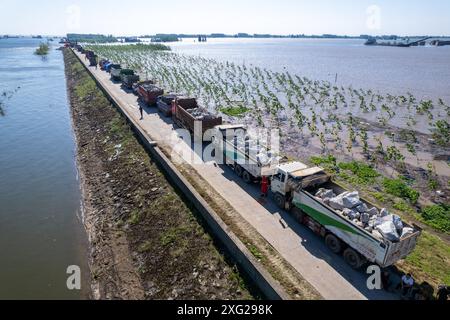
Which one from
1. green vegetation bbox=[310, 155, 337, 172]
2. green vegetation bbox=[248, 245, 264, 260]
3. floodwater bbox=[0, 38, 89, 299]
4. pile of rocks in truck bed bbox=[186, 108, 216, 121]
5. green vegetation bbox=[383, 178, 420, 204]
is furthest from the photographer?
pile of rocks in truck bed bbox=[186, 108, 216, 121]

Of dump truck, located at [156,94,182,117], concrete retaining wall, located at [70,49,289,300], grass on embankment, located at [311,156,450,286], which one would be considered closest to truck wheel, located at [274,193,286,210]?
concrete retaining wall, located at [70,49,289,300]

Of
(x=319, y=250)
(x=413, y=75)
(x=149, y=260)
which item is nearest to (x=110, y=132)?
(x=149, y=260)

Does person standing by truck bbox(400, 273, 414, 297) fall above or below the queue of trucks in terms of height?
below

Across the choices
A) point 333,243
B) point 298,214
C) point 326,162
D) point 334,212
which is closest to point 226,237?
point 298,214

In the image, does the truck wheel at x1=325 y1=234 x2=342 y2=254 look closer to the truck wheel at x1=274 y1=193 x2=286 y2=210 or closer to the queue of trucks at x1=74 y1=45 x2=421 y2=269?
the queue of trucks at x1=74 y1=45 x2=421 y2=269

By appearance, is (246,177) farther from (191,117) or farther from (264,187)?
(191,117)

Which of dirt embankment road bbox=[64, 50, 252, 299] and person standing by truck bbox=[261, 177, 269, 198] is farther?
person standing by truck bbox=[261, 177, 269, 198]

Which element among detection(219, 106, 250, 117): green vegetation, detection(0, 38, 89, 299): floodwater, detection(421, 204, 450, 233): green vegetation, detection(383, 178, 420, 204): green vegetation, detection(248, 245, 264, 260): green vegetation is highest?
detection(219, 106, 250, 117): green vegetation
